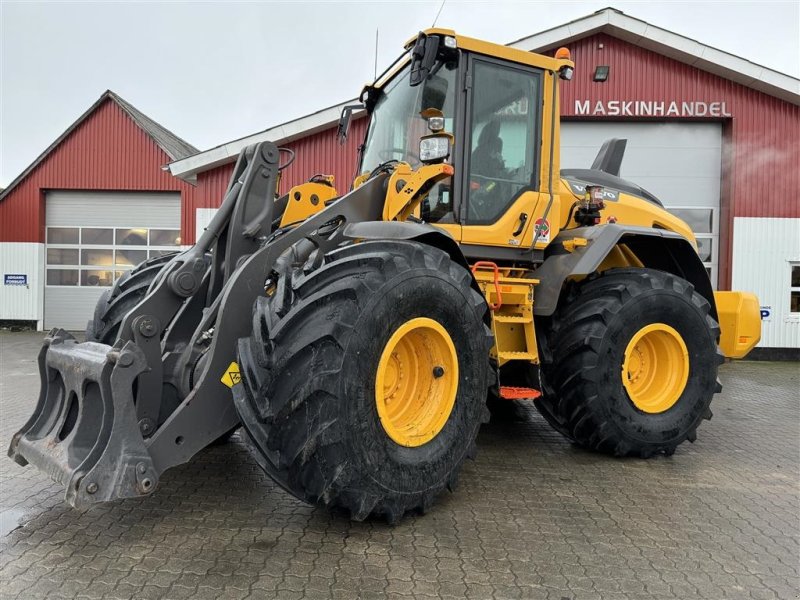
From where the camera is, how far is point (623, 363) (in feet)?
14.3

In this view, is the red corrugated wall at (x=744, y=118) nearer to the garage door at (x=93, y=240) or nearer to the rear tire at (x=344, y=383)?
the rear tire at (x=344, y=383)

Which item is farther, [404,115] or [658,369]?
[658,369]

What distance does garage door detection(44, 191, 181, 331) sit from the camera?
1564 centimetres

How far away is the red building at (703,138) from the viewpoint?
11.8m

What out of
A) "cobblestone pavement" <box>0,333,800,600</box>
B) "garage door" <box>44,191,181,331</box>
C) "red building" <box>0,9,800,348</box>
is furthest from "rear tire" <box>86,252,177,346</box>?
"garage door" <box>44,191,181,331</box>

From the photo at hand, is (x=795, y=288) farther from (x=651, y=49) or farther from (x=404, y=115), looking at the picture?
(x=404, y=115)

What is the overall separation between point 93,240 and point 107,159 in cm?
211

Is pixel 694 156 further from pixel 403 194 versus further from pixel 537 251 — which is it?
pixel 403 194

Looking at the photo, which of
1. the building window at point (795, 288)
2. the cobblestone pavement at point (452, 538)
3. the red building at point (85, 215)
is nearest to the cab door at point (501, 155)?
the cobblestone pavement at point (452, 538)

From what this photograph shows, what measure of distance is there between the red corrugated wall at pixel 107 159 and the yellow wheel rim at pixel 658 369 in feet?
44.0

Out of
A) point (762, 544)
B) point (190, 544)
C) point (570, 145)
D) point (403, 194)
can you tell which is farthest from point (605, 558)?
point (570, 145)

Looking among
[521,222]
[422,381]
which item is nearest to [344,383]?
[422,381]

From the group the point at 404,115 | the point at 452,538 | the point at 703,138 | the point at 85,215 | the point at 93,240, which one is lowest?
the point at 452,538

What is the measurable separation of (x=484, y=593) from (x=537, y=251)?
2731 millimetres
